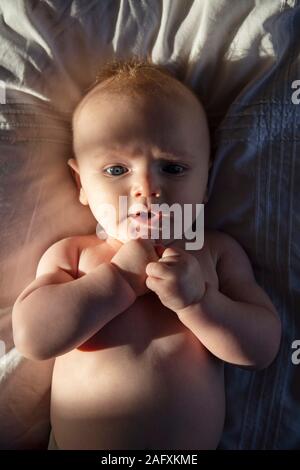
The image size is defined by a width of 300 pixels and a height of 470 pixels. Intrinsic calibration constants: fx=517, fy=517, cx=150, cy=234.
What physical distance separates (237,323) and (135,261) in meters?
0.20

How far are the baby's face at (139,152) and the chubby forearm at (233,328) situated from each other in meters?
0.17

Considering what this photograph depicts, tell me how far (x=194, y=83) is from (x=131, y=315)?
0.46 metres

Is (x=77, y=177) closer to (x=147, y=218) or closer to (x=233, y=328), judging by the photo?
(x=147, y=218)

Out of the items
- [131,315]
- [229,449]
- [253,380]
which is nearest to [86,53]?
[131,315]

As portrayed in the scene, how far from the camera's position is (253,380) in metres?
1.03

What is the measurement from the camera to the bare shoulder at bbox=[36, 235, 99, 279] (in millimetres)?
923

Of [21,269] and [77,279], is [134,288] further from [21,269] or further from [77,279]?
[21,269]

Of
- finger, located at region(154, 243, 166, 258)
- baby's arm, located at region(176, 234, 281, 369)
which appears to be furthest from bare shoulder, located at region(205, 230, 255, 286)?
finger, located at region(154, 243, 166, 258)

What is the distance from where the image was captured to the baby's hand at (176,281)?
2.67 ft

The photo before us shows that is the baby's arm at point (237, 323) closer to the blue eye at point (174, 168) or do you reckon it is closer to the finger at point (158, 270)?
the finger at point (158, 270)

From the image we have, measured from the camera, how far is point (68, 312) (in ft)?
2.72

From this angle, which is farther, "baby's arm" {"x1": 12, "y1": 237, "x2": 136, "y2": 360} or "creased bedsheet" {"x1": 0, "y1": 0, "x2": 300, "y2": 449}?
"creased bedsheet" {"x1": 0, "y1": 0, "x2": 300, "y2": 449}

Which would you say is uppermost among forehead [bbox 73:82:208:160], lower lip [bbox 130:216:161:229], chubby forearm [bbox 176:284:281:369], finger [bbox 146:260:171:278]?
forehead [bbox 73:82:208:160]

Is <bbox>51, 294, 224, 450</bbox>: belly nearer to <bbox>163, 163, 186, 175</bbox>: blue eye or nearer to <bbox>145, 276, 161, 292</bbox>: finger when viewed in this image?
<bbox>145, 276, 161, 292</bbox>: finger
